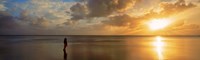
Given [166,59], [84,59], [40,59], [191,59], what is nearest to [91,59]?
[84,59]

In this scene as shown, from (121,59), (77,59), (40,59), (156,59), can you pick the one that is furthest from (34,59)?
(156,59)

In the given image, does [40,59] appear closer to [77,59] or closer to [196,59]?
[77,59]

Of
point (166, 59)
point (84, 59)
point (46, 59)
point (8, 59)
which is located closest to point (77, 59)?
point (84, 59)

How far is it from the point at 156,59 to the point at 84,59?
515 centimetres

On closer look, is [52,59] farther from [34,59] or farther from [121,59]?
[121,59]

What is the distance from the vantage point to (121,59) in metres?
23.5

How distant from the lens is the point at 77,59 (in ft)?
76.8

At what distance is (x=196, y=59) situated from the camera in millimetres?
24000

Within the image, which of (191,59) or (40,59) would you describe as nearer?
(40,59)

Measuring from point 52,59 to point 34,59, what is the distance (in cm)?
125

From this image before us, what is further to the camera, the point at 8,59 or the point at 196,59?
the point at 196,59

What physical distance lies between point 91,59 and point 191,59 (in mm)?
7259

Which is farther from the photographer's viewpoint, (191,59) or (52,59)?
(191,59)

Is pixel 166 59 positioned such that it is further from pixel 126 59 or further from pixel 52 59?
pixel 52 59
